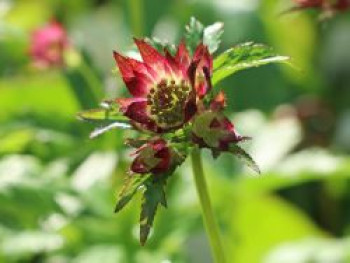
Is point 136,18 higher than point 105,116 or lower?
higher

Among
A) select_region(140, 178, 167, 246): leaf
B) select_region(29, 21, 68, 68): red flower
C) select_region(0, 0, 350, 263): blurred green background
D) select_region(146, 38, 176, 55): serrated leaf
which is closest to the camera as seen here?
select_region(140, 178, 167, 246): leaf

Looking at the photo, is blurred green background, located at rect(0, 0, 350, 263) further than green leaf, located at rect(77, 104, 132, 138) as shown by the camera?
Yes

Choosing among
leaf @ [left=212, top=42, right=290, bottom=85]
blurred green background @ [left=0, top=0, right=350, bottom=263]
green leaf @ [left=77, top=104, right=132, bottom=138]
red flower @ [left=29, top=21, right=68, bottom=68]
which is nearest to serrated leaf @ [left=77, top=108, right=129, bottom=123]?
green leaf @ [left=77, top=104, right=132, bottom=138]

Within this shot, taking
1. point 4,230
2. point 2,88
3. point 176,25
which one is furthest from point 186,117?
point 176,25

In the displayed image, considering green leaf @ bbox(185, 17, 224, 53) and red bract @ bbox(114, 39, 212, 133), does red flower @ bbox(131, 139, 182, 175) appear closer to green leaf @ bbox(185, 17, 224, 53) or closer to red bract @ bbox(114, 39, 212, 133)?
red bract @ bbox(114, 39, 212, 133)

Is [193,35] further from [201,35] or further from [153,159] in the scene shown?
[153,159]

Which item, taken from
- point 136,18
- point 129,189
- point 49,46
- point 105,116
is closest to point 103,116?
point 105,116
